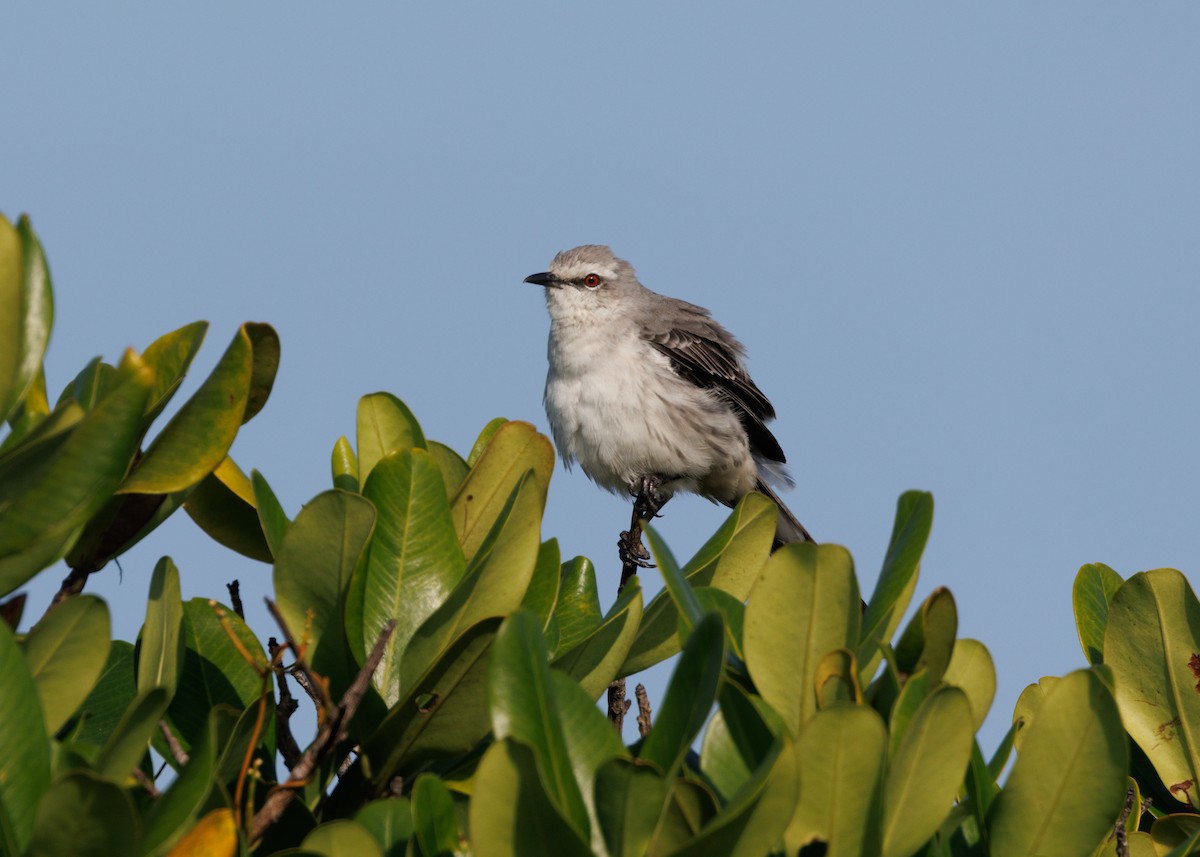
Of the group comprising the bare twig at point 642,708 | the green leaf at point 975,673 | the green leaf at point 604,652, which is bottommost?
the bare twig at point 642,708

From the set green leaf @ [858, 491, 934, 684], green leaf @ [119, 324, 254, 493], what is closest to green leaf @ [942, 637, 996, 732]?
green leaf @ [858, 491, 934, 684]

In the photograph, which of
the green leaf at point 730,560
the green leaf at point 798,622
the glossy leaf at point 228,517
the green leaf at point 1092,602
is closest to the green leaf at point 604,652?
the green leaf at point 730,560

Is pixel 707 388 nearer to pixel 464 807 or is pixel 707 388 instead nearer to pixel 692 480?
pixel 692 480

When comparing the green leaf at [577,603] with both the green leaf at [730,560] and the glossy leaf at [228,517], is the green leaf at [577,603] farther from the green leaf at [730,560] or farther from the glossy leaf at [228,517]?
the glossy leaf at [228,517]

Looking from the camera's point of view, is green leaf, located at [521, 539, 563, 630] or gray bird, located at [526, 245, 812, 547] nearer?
green leaf, located at [521, 539, 563, 630]

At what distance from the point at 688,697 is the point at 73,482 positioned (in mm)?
887

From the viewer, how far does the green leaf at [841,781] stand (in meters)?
1.74

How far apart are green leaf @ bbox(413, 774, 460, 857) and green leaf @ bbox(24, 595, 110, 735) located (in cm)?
47

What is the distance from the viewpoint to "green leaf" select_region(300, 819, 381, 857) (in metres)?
1.66

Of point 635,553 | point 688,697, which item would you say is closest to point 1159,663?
point 688,697

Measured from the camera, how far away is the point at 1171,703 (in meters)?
2.78

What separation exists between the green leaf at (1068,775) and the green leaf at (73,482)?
138 cm

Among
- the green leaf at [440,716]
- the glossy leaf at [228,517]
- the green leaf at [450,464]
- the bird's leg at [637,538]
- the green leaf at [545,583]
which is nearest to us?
the green leaf at [440,716]

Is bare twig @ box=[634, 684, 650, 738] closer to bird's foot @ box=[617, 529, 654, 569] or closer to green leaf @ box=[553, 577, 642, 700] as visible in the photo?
green leaf @ box=[553, 577, 642, 700]
